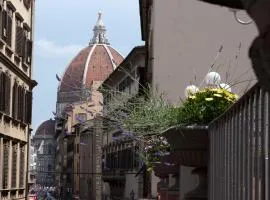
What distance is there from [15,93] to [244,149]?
2889 centimetres

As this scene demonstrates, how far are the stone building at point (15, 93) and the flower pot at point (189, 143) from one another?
2242cm

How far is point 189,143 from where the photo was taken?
7.28 metres

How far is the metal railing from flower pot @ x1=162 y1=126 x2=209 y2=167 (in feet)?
2.50

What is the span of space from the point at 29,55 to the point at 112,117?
28.5 meters

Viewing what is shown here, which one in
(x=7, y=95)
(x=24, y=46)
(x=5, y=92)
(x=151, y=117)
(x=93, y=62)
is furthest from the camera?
(x=93, y=62)

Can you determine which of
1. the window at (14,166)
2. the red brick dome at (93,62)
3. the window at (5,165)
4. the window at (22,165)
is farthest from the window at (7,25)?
the red brick dome at (93,62)

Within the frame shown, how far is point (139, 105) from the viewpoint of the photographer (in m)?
9.09

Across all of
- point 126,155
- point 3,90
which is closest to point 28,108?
point 3,90

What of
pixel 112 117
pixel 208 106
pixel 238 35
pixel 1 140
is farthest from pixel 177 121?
pixel 1 140

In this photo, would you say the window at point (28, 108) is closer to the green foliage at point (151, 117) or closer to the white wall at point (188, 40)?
the white wall at point (188, 40)

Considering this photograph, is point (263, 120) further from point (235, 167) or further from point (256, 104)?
point (235, 167)

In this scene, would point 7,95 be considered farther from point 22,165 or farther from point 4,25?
point 22,165

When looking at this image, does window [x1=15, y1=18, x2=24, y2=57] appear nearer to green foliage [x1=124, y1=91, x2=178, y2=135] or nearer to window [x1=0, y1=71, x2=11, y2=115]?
window [x1=0, y1=71, x2=11, y2=115]

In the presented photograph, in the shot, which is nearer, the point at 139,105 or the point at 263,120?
the point at 263,120
